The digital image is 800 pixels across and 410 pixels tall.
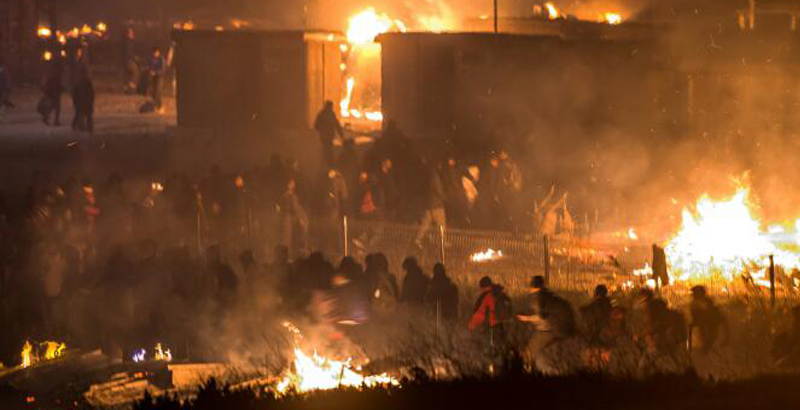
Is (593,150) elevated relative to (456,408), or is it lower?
elevated

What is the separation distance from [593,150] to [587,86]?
1515 millimetres

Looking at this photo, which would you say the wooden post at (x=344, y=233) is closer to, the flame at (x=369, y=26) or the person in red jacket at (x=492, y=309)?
the person in red jacket at (x=492, y=309)

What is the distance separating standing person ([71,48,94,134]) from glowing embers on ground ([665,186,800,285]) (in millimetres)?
14365

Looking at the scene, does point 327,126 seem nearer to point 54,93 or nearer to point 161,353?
point 54,93

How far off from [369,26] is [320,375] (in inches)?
1004

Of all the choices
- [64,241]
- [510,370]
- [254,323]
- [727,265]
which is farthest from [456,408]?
[64,241]

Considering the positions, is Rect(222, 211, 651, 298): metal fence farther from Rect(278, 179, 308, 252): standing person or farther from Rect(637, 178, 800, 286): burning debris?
Rect(637, 178, 800, 286): burning debris

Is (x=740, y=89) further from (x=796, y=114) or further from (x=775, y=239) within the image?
(x=775, y=239)

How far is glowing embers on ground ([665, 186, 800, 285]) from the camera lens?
17.2 m

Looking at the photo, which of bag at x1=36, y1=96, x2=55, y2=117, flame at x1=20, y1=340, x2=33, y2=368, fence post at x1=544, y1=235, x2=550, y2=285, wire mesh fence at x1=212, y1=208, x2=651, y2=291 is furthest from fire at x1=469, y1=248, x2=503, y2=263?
bag at x1=36, y1=96, x2=55, y2=117

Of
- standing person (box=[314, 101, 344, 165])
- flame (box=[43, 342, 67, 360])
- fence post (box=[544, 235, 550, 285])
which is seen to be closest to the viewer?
flame (box=[43, 342, 67, 360])

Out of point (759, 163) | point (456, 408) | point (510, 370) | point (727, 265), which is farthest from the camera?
point (759, 163)

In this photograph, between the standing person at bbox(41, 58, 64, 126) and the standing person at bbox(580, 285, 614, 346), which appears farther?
the standing person at bbox(41, 58, 64, 126)

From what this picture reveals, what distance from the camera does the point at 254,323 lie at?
49.4ft
